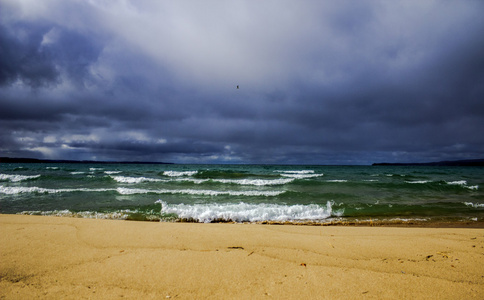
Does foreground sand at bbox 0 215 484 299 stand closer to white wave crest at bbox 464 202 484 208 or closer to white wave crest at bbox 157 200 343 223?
white wave crest at bbox 157 200 343 223

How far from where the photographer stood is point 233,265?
3.07 m

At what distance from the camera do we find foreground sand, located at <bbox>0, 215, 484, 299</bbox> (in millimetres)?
2422

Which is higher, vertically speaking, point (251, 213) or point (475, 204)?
point (251, 213)

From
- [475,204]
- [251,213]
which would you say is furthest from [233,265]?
[475,204]

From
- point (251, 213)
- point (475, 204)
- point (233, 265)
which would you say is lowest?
point (475, 204)

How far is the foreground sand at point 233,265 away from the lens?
7.95 feet

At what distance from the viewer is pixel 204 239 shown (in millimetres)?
4359

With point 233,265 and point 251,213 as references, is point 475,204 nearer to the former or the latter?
point 251,213

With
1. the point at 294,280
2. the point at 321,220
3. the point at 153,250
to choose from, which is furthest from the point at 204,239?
the point at 321,220

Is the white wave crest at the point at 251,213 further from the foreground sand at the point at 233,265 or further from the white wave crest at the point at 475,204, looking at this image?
the white wave crest at the point at 475,204

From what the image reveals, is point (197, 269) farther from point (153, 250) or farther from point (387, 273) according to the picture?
point (387, 273)

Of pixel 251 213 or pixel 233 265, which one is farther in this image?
pixel 251 213

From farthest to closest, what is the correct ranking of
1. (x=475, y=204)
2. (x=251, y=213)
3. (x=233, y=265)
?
(x=475, y=204)
(x=251, y=213)
(x=233, y=265)

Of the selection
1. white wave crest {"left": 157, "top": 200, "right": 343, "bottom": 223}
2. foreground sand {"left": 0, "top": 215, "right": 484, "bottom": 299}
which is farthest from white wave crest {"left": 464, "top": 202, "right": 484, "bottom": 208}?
foreground sand {"left": 0, "top": 215, "right": 484, "bottom": 299}
